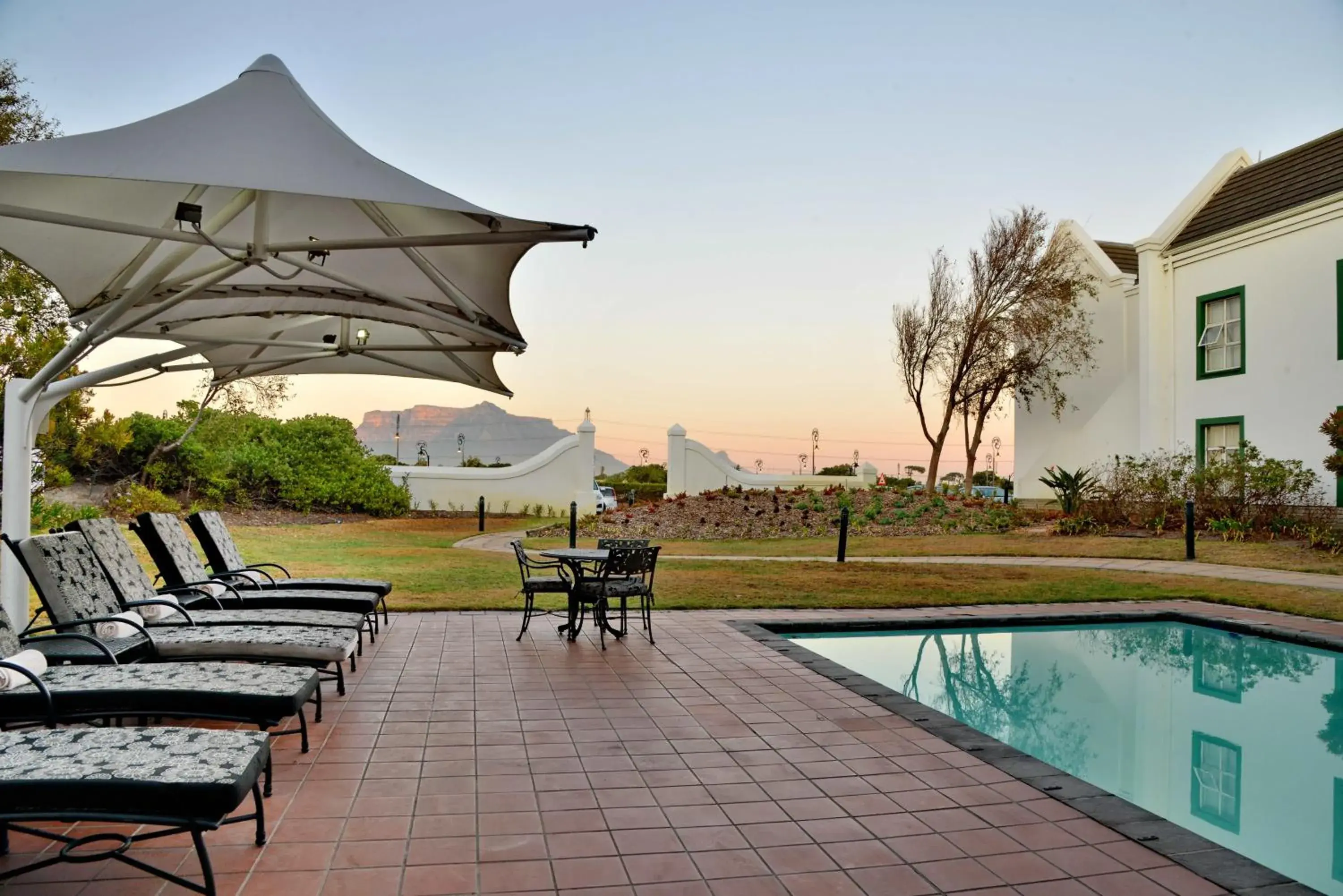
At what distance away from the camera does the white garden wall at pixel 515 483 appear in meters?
22.8

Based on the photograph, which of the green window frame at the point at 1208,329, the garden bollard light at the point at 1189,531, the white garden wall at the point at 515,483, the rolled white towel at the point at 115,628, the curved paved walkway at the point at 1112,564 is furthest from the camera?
the white garden wall at the point at 515,483

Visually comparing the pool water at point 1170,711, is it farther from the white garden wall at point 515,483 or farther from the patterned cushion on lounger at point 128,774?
the white garden wall at point 515,483

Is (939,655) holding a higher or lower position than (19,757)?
lower

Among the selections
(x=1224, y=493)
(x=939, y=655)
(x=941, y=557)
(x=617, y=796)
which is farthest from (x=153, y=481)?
(x=1224, y=493)

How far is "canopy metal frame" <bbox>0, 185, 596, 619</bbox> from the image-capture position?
429 centimetres

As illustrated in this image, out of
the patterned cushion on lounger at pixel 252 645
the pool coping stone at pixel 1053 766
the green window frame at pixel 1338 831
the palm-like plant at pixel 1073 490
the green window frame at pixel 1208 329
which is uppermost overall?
the green window frame at pixel 1208 329

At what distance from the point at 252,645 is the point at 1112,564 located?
1210 centimetres

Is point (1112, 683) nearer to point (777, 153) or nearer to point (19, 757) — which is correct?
point (19, 757)

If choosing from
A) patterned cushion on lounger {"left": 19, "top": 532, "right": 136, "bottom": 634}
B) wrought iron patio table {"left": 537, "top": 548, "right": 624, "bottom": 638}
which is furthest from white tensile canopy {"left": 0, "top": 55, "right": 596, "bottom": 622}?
wrought iron patio table {"left": 537, "top": 548, "right": 624, "bottom": 638}

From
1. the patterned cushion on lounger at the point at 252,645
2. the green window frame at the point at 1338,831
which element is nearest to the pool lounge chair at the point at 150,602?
the patterned cushion on lounger at the point at 252,645

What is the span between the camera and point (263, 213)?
437 cm

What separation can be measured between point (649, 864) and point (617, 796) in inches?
25.9

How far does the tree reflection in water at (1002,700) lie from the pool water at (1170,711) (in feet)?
0.05

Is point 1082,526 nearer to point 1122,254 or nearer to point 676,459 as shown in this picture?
point 1122,254
